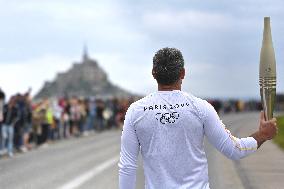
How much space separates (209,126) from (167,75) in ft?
1.13

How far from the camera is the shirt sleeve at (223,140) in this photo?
373cm

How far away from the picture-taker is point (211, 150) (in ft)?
72.4

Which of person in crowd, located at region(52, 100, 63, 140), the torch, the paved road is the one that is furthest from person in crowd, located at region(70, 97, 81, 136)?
the torch

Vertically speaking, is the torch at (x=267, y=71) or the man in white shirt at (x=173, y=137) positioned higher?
the torch at (x=267, y=71)

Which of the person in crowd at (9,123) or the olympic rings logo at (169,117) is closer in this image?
the olympic rings logo at (169,117)

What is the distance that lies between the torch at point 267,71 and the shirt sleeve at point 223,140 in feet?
1.10

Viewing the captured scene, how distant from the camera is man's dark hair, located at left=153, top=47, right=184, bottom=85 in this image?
3721mm

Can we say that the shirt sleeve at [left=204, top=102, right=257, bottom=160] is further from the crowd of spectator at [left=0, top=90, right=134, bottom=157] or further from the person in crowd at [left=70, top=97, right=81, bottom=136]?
the person in crowd at [left=70, top=97, right=81, bottom=136]

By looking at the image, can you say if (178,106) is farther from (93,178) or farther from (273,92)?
(93,178)

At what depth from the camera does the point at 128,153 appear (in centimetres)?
377

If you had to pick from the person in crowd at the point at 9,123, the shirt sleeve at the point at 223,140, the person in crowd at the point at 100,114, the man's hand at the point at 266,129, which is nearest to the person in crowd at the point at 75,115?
the person in crowd at the point at 100,114

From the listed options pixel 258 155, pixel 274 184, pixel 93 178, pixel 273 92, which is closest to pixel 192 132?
pixel 273 92

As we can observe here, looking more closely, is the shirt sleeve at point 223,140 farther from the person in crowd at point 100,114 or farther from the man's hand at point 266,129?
the person in crowd at point 100,114

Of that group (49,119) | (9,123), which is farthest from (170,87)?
(49,119)
